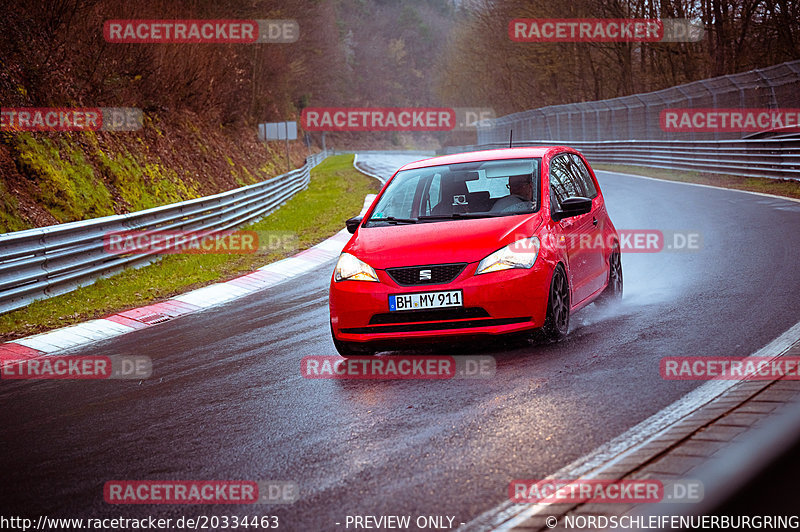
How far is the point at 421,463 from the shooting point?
414cm

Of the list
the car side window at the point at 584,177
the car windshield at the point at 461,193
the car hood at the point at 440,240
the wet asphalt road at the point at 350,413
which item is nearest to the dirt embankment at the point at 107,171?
the wet asphalt road at the point at 350,413

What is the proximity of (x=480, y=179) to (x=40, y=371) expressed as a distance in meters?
4.41

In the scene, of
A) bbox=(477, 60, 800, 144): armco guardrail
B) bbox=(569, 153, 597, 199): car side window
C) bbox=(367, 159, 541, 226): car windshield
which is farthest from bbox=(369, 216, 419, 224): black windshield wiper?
bbox=(477, 60, 800, 144): armco guardrail

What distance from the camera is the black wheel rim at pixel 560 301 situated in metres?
6.59

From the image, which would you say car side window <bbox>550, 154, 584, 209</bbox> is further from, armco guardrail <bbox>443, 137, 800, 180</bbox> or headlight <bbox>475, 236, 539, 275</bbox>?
armco guardrail <bbox>443, 137, 800, 180</bbox>

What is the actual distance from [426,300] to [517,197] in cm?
154

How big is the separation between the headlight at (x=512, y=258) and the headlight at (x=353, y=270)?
0.85 meters

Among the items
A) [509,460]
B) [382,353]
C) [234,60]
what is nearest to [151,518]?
[509,460]

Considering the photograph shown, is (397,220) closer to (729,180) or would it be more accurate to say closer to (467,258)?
(467,258)

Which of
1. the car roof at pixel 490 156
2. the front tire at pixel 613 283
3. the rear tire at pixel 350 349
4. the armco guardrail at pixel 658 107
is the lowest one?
the rear tire at pixel 350 349

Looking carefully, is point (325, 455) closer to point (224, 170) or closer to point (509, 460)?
point (509, 460)

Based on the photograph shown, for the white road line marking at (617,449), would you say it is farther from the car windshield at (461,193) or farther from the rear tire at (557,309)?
the car windshield at (461,193)

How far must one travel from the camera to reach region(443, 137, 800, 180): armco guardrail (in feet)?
71.1

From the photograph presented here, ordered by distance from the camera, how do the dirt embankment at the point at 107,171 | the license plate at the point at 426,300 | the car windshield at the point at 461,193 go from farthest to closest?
the dirt embankment at the point at 107,171 < the car windshield at the point at 461,193 < the license plate at the point at 426,300
